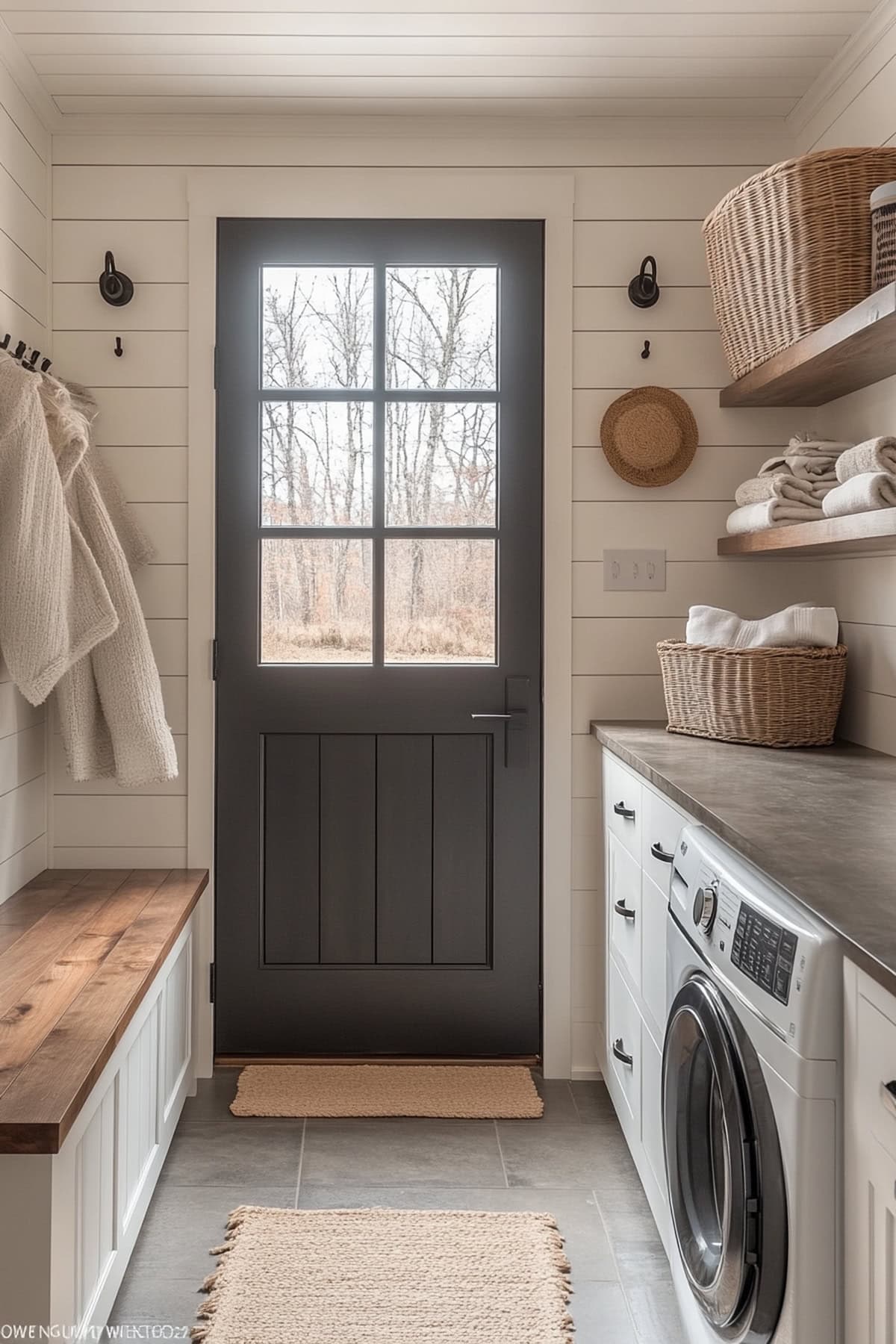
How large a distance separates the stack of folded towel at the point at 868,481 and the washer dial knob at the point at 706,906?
79cm

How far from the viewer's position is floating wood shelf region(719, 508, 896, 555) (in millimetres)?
1838

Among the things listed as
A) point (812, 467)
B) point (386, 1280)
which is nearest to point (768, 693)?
point (812, 467)

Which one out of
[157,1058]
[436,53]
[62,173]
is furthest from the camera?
[62,173]

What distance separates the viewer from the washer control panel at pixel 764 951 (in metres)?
1.21

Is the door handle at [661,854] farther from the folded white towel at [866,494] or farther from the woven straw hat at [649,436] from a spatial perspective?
the woven straw hat at [649,436]

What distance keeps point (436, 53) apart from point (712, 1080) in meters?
2.20

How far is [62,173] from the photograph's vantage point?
104 inches

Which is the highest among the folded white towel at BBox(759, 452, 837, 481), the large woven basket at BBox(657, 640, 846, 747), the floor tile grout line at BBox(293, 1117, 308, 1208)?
the folded white towel at BBox(759, 452, 837, 481)

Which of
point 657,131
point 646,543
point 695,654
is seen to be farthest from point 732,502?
point 657,131

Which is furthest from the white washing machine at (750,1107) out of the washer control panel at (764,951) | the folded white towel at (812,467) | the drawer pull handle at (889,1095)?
the folded white towel at (812,467)

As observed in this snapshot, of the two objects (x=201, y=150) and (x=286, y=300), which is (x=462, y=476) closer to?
(x=286, y=300)

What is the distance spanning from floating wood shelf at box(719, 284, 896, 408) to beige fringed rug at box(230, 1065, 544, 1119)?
1555 mm

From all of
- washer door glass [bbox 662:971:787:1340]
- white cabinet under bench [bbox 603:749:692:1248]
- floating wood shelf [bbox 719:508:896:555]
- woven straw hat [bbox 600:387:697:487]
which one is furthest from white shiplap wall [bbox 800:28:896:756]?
washer door glass [bbox 662:971:787:1340]

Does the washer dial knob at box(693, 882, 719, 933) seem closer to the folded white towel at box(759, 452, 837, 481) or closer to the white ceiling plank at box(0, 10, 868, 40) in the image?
the folded white towel at box(759, 452, 837, 481)
